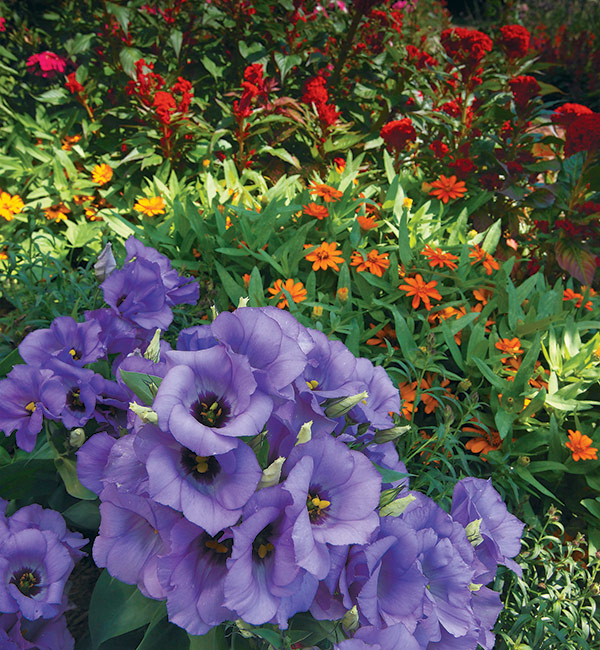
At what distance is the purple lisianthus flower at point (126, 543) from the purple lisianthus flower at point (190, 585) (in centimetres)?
5

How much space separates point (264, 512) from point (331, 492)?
0.14 m

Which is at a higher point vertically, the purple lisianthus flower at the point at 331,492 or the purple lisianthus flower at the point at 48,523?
the purple lisianthus flower at the point at 331,492

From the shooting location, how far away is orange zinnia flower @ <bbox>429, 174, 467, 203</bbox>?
2.45 meters

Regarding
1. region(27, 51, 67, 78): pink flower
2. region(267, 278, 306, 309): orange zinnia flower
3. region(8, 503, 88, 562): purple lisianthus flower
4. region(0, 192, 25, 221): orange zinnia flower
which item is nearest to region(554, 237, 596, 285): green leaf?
region(267, 278, 306, 309): orange zinnia flower

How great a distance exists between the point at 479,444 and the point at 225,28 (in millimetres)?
2639

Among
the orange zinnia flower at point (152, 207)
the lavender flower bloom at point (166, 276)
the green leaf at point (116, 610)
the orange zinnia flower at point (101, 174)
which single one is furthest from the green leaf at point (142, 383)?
the orange zinnia flower at point (101, 174)

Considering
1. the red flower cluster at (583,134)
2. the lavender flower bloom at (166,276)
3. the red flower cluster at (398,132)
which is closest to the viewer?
the lavender flower bloom at (166,276)

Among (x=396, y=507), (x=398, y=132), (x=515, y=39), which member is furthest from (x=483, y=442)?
(x=515, y=39)

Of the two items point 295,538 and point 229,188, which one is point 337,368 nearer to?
point 295,538

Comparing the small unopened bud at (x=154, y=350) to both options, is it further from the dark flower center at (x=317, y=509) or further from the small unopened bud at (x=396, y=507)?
the small unopened bud at (x=396, y=507)

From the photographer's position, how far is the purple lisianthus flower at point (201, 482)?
28.2 inches

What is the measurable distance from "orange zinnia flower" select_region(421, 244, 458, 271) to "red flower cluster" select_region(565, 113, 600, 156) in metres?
0.77

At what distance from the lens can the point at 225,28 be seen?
301cm

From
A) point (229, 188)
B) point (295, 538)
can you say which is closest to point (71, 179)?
point (229, 188)
